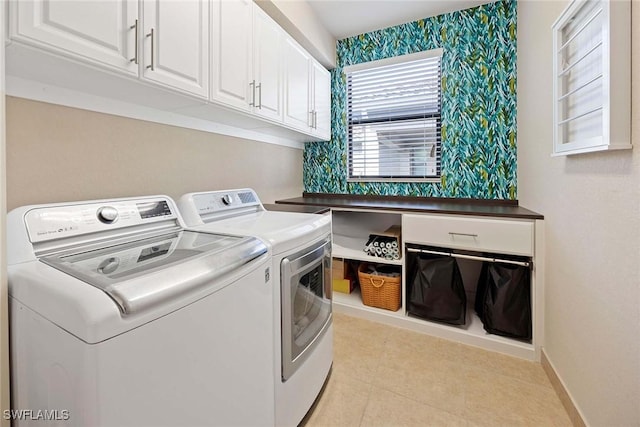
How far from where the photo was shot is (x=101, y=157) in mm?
1285

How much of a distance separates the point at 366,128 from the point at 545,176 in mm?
1665

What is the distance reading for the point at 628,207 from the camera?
95 cm

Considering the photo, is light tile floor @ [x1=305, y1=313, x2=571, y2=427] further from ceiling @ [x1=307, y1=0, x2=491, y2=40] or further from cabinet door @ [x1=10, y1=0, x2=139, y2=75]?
ceiling @ [x1=307, y1=0, x2=491, y2=40]

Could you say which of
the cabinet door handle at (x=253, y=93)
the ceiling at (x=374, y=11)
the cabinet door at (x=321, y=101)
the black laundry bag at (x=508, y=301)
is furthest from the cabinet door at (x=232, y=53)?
the black laundry bag at (x=508, y=301)

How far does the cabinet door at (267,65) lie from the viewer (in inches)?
70.5

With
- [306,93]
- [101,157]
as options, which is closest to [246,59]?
[306,93]

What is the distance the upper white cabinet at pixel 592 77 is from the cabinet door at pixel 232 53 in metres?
1.58

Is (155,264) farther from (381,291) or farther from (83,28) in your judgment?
(381,291)

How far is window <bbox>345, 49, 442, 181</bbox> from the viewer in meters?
2.64

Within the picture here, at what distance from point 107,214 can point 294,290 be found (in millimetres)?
799

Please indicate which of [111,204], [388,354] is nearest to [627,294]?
[388,354]

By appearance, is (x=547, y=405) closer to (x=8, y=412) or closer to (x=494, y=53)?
(x=8, y=412)

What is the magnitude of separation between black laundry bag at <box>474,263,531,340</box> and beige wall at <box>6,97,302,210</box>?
75.7 inches

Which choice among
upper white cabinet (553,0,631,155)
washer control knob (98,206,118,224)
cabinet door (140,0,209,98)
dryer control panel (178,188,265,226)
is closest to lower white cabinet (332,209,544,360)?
Answer: upper white cabinet (553,0,631,155)
